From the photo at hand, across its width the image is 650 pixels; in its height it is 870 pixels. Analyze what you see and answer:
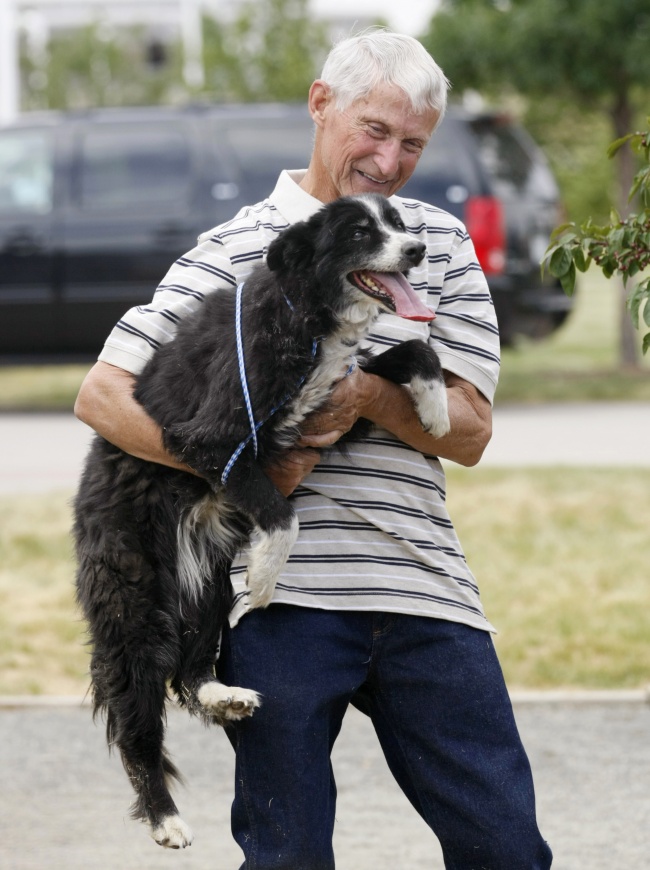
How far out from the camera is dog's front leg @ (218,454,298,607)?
114 inches

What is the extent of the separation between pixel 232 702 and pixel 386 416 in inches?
28.7

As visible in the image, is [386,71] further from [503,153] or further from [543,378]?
[543,378]

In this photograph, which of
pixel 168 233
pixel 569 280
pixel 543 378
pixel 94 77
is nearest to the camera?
pixel 569 280

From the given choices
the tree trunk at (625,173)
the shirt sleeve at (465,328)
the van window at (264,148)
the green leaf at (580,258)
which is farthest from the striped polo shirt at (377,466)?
the tree trunk at (625,173)

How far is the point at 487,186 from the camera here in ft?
37.4

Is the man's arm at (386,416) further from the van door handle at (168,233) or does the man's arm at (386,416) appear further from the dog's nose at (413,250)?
the van door handle at (168,233)

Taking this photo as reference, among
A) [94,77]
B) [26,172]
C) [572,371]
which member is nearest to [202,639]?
[26,172]

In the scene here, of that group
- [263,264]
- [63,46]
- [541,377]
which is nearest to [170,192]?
[541,377]

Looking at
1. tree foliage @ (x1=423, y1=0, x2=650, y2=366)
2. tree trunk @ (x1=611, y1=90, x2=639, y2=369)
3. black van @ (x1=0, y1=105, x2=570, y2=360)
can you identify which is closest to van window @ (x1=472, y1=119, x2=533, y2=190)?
black van @ (x1=0, y1=105, x2=570, y2=360)

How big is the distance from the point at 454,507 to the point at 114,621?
5.22m

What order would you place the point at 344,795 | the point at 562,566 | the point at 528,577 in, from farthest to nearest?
the point at 562,566, the point at 528,577, the point at 344,795

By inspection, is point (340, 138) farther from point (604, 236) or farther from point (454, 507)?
point (454, 507)

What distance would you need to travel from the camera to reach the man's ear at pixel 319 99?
3.05 m

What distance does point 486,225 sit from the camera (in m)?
11.3
